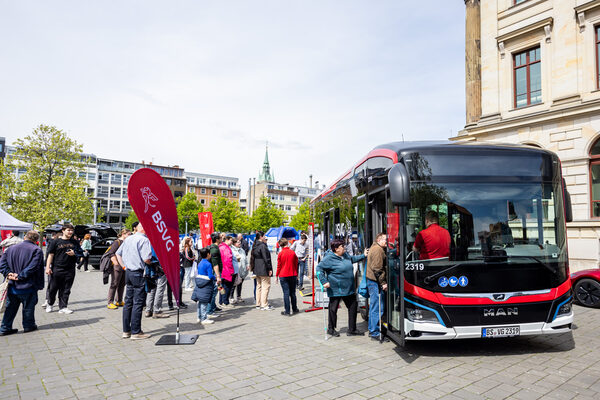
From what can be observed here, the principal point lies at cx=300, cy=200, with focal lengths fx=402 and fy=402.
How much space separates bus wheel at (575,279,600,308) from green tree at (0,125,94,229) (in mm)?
29296

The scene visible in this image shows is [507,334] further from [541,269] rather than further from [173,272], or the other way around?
[173,272]

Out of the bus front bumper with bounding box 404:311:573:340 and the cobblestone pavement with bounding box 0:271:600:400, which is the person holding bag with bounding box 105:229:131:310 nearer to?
the cobblestone pavement with bounding box 0:271:600:400

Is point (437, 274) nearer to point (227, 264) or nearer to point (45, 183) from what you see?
point (227, 264)

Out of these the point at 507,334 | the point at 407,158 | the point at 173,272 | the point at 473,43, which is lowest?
the point at 507,334

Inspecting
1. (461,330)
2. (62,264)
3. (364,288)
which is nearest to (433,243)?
(461,330)

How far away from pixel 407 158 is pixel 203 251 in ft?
14.9

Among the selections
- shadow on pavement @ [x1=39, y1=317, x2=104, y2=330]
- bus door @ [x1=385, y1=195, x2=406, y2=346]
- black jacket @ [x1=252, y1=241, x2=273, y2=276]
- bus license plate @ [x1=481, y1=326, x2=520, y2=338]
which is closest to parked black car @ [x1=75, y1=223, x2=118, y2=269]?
shadow on pavement @ [x1=39, y1=317, x2=104, y2=330]

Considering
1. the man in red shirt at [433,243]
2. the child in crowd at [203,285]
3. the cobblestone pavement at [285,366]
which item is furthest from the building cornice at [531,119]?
the child in crowd at [203,285]

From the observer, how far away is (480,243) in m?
5.58

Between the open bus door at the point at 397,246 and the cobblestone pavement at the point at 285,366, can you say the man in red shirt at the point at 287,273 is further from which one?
the open bus door at the point at 397,246

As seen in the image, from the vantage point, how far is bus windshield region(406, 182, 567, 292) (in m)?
5.51

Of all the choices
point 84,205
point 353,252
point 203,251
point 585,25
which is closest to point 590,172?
point 585,25

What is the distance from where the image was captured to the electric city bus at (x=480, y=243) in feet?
17.9

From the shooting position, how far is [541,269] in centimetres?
560
